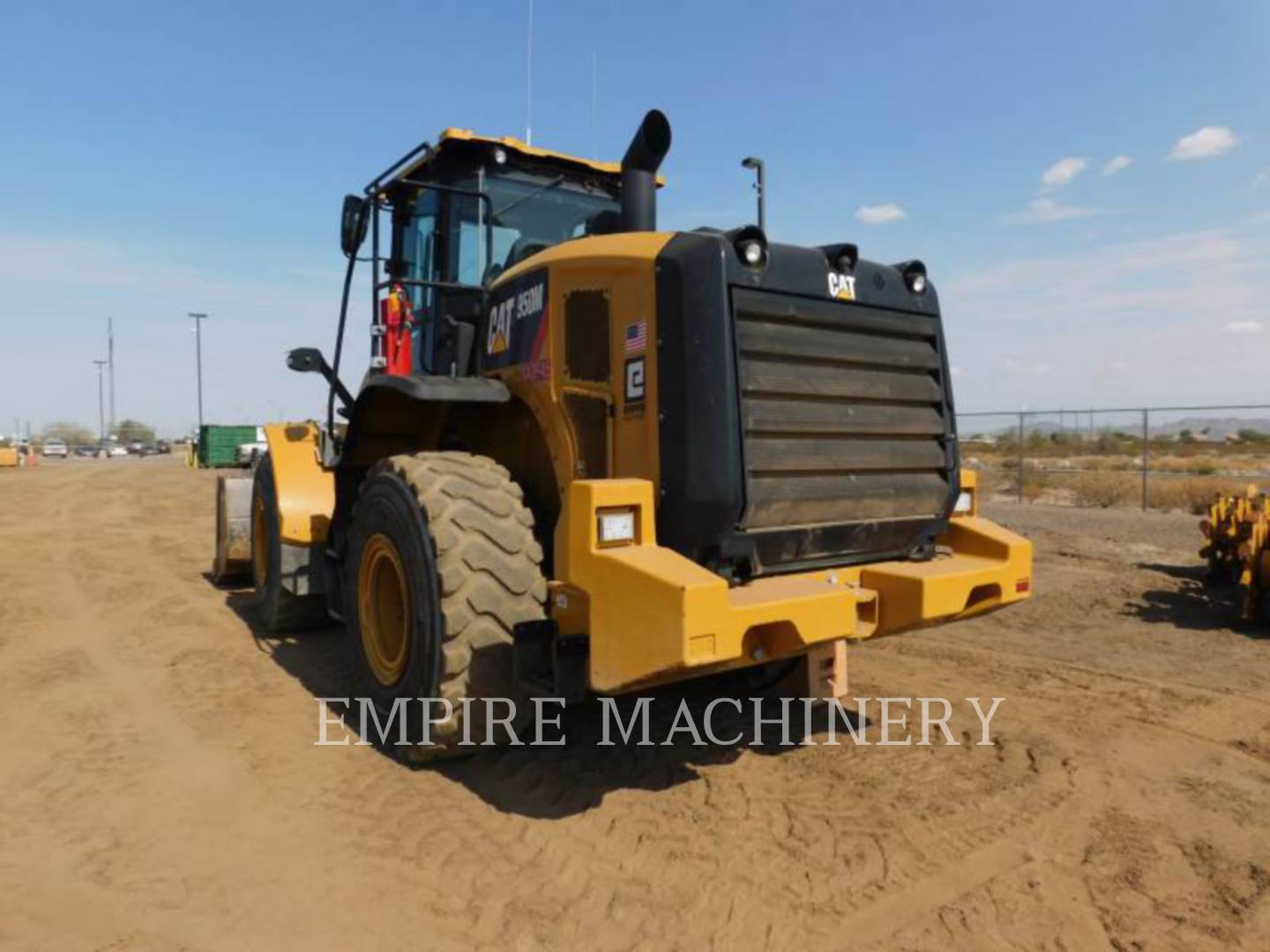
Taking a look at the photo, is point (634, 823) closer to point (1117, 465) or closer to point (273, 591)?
point (273, 591)

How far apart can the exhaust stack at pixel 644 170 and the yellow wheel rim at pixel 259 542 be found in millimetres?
3791

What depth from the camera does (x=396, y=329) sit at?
5426 millimetres

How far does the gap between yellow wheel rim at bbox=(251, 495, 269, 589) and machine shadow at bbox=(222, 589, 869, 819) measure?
4.68 ft

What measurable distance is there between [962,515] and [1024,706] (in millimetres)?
1269

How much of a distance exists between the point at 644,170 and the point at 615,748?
279cm

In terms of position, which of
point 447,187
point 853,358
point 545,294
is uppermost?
point 447,187

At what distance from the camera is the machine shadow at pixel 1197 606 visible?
7.05 metres

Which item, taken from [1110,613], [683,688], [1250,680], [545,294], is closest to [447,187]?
[545,294]

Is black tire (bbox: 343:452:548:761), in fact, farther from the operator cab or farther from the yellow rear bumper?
the operator cab

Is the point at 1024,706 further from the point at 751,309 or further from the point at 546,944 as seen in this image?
the point at 546,944

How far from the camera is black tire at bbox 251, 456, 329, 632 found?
6.11 m

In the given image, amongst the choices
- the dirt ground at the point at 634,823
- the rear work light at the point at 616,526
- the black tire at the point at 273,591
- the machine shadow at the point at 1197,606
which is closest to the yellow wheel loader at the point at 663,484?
the rear work light at the point at 616,526

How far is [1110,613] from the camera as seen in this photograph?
7.46 m

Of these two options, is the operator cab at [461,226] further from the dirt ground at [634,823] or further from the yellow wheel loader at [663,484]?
the dirt ground at [634,823]
